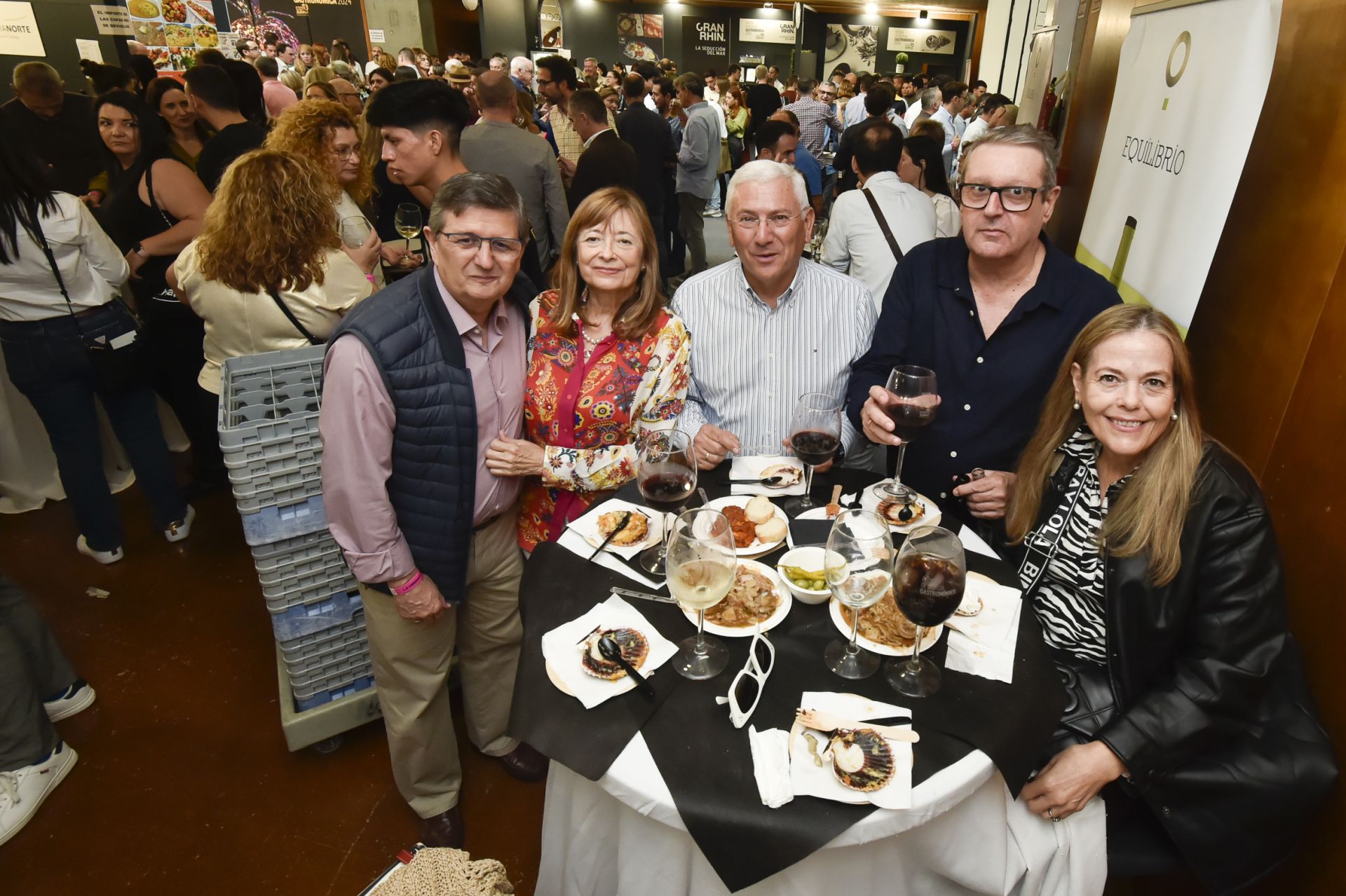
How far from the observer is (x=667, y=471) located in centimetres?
162

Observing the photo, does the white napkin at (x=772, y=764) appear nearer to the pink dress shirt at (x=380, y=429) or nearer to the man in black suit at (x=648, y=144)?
the pink dress shirt at (x=380, y=429)

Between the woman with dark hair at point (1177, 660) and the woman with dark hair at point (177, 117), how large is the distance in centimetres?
472

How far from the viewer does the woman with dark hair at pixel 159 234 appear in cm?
344

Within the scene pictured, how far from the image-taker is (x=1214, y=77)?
184 centimetres

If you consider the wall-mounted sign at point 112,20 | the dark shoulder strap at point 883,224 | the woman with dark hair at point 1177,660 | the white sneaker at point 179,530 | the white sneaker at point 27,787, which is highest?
the wall-mounted sign at point 112,20

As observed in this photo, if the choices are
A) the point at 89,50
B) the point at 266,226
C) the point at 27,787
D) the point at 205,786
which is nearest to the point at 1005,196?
the point at 266,226

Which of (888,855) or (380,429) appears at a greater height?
(380,429)

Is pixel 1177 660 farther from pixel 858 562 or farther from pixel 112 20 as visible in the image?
pixel 112 20

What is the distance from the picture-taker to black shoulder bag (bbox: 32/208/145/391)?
3045 millimetres

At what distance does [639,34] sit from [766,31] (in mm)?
3407

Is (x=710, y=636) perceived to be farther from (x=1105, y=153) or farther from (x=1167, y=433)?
(x=1105, y=153)

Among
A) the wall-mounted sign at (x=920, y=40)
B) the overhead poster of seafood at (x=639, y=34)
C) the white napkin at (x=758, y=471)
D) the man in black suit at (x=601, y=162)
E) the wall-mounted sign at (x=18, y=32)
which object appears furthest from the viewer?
the wall-mounted sign at (x=920, y=40)

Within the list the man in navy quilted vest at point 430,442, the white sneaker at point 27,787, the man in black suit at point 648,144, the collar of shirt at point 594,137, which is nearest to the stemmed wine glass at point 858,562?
the man in navy quilted vest at point 430,442

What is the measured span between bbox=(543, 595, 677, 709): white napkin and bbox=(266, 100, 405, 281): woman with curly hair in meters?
2.06
